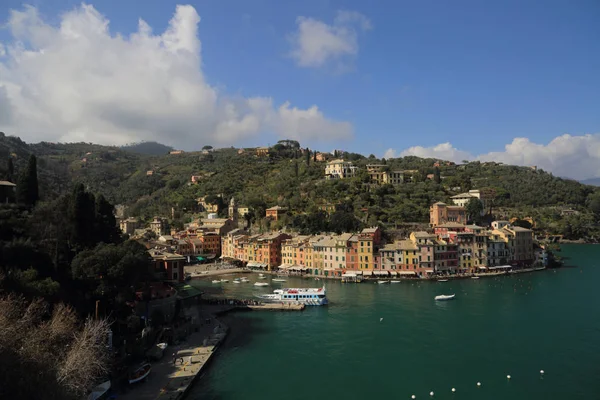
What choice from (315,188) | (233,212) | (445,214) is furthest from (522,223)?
(233,212)

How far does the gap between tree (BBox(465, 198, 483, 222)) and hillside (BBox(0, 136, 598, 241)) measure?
5.54 m

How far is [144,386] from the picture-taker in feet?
53.8

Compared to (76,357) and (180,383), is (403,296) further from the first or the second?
(76,357)

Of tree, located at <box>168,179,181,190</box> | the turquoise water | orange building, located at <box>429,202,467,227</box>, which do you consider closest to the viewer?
the turquoise water

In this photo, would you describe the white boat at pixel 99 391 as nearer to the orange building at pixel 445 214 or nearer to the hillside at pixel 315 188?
the hillside at pixel 315 188

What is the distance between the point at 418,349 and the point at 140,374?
542 inches

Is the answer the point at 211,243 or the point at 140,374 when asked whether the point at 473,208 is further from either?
the point at 140,374

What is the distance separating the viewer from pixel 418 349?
22109 millimetres

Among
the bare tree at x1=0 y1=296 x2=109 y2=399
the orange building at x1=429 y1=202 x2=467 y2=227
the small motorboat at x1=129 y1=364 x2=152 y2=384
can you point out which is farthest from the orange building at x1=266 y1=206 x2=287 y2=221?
the bare tree at x1=0 y1=296 x2=109 y2=399

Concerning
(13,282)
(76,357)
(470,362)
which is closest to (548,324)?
(470,362)

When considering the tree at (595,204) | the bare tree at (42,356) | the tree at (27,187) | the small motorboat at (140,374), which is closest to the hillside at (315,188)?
the tree at (595,204)

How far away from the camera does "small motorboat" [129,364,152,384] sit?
53.9 feet

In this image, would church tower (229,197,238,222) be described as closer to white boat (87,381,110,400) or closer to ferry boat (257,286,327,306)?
ferry boat (257,286,327,306)

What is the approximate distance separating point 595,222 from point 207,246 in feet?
216
